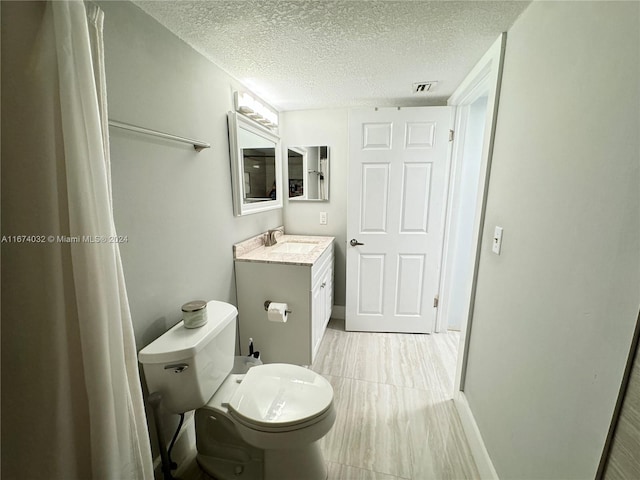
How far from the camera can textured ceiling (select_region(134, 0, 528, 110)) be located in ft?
3.36

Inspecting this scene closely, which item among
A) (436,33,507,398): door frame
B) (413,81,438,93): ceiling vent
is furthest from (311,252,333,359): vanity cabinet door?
(413,81,438,93): ceiling vent

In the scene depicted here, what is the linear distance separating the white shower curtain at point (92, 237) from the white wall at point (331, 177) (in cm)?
186

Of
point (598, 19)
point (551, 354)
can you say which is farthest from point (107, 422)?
point (598, 19)

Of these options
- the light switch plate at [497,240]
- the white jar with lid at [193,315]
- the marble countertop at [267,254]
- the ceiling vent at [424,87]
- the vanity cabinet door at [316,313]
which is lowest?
the vanity cabinet door at [316,313]

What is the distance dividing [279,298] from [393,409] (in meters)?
1.00

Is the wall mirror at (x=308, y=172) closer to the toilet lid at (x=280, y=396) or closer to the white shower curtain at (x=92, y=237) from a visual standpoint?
the toilet lid at (x=280, y=396)

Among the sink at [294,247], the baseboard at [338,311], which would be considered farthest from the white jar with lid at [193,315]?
the baseboard at [338,311]

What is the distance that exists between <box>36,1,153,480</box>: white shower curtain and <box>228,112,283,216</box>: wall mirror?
0.99 m

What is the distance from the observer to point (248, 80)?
1.73 metres

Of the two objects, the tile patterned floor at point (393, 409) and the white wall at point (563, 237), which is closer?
the white wall at point (563, 237)

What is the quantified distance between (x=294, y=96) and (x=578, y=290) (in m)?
2.07

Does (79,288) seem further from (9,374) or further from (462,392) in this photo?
(462,392)

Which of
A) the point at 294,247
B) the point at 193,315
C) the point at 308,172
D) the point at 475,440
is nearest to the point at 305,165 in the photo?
the point at 308,172

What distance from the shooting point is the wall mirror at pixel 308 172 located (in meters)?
2.44
